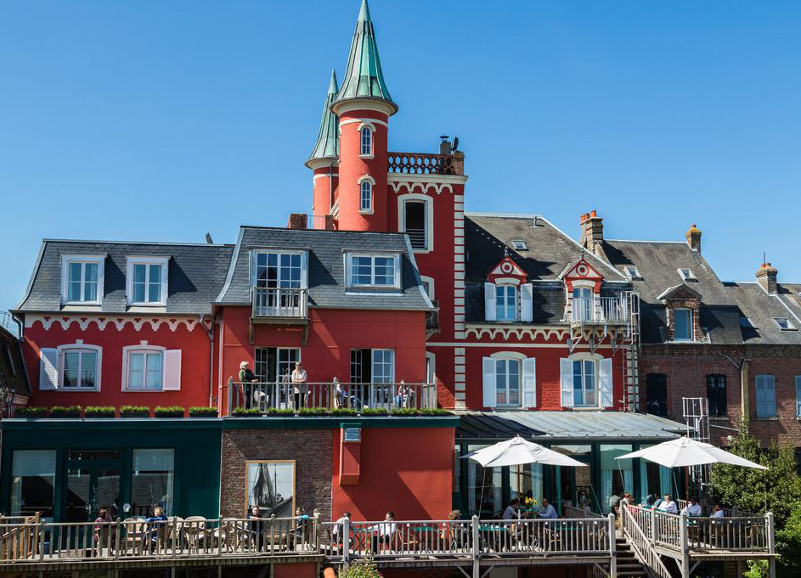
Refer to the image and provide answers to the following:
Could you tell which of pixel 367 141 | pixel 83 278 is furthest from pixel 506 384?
pixel 83 278

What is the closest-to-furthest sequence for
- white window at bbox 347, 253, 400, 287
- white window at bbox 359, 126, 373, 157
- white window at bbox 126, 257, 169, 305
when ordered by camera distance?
white window at bbox 347, 253, 400, 287 < white window at bbox 126, 257, 169, 305 < white window at bbox 359, 126, 373, 157

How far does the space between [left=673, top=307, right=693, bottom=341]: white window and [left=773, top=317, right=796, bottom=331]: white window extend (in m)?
4.29

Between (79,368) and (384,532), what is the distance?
1134 centimetres

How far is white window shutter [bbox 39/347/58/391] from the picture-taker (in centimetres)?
3038

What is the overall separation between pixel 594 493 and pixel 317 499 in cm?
1031

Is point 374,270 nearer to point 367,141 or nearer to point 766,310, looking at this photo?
Result: point 367,141

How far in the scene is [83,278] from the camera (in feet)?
102

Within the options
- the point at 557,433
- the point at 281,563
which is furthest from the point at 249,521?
the point at 557,433

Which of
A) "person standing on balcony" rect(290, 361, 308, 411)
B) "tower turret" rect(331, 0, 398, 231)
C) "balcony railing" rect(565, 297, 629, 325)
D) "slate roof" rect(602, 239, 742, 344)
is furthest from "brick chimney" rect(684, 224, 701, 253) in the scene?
"person standing on balcony" rect(290, 361, 308, 411)

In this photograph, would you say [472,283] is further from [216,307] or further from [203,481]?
[203,481]

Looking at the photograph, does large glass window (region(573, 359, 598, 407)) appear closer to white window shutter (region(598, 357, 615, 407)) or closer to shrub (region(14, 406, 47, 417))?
white window shutter (region(598, 357, 615, 407))

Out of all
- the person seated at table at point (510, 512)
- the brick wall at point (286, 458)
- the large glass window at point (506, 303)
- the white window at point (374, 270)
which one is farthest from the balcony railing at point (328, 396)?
the large glass window at point (506, 303)

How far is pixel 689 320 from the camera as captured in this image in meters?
39.2

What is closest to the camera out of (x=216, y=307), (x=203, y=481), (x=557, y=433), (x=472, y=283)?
(x=203, y=481)
